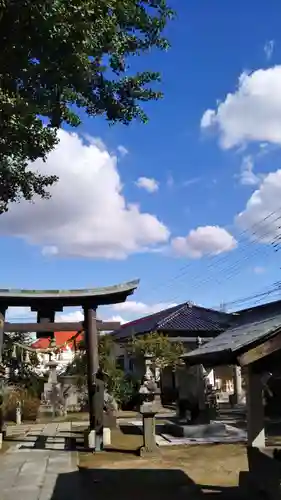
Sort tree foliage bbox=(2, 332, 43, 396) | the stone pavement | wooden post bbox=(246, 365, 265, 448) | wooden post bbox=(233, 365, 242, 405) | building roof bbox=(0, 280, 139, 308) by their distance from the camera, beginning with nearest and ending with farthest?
wooden post bbox=(246, 365, 265, 448) → the stone pavement → building roof bbox=(0, 280, 139, 308) → tree foliage bbox=(2, 332, 43, 396) → wooden post bbox=(233, 365, 242, 405)

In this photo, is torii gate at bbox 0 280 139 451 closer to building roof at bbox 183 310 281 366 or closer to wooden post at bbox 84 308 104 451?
wooden post at bbox 84 308 104 451

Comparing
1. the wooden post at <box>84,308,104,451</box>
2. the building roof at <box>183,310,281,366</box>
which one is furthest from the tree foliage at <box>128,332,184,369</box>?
the building roof at <box>183,310,281,366</box>

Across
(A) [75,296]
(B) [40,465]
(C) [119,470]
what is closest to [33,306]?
(A) [75,296]

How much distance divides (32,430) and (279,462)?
52.4 ft

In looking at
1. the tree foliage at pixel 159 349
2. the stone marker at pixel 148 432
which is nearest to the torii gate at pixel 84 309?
the stone marker at pixel 148 432

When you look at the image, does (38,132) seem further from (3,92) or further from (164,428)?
(164,428)

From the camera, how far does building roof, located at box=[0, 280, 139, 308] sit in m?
15.8

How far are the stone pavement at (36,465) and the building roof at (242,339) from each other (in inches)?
154

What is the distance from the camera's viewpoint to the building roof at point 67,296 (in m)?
15.8

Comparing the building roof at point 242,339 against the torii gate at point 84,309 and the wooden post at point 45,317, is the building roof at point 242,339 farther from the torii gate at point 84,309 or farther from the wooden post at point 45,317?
the wooden post at point 45,317

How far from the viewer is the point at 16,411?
23.8 meters

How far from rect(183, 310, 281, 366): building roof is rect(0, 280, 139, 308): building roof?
19.0 ft

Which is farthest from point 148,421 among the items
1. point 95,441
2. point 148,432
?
point 95,441

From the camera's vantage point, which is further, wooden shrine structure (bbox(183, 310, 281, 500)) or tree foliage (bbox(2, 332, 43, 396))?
tree foliage (bbox(2, 332, 43, 396))
